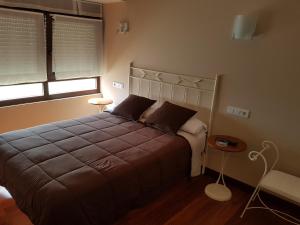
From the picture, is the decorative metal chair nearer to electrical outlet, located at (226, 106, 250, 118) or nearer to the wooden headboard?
electrical outlet, located at (226, 106, 250, 118)

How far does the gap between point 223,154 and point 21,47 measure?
299cm

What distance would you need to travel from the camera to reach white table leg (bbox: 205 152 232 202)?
260 cm

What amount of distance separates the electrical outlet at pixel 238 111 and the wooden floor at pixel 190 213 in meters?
0.91

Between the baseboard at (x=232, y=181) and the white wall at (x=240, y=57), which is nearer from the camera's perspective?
the white wall at (x=240, y=57)

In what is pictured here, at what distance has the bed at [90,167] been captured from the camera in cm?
169

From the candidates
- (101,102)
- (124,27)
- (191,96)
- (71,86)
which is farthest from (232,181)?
(71,86)

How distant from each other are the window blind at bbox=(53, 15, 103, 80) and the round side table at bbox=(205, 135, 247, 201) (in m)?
2.44

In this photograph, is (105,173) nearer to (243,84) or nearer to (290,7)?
(243,84)

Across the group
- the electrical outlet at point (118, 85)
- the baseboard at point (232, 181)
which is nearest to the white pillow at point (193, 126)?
the baseboard at point (232, 181)

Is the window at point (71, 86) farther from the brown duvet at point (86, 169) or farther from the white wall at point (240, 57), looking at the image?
the white wall at point (240, 57)

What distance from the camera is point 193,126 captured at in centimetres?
279

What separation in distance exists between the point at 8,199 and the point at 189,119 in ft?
7.03

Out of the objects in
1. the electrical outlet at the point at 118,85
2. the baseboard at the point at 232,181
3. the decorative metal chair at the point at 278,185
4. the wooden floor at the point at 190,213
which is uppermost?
the electrical outlet at the point at 118,85

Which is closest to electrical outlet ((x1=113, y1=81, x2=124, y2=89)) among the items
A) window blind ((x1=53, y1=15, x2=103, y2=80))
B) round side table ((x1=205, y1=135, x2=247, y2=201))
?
window blind ((x1=53, y1=15, x2=103, y2=80))
